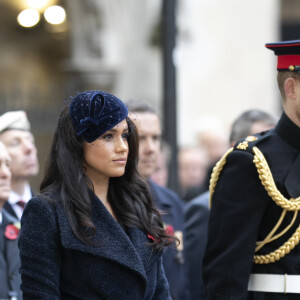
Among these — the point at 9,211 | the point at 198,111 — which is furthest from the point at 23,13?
the point at 9,211

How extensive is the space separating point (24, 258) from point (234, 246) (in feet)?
2.88

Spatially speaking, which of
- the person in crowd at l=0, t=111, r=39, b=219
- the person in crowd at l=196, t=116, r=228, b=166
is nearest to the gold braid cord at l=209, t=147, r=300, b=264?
the person in crowd at l=0, t=111, r=39, b=219

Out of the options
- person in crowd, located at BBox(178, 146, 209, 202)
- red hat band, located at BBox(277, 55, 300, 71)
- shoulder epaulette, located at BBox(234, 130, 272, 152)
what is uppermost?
red hat band, located at BBox(277, 55, 300, 71)

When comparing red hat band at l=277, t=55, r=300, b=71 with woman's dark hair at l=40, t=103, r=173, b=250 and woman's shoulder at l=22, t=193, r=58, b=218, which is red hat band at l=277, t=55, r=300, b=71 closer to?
woman's dark hair at l=40, t=103, r=173, b=250

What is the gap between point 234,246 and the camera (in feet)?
14.0

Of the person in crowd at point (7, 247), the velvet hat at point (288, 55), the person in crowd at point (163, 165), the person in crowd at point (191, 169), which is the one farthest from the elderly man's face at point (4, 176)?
the person in crowd at point (191, 169)

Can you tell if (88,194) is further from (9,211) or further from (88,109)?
(9,211)

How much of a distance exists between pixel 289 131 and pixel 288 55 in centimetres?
33

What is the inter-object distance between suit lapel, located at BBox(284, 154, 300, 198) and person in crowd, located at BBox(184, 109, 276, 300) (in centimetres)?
186

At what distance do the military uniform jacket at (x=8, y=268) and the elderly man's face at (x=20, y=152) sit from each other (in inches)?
25.1

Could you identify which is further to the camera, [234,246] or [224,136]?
[224,136]

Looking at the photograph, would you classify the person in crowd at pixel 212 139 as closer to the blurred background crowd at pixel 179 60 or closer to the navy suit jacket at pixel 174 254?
the blurred background crowd at pixel 179 60

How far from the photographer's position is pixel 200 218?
6.42 m

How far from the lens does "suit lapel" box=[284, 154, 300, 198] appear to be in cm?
429
